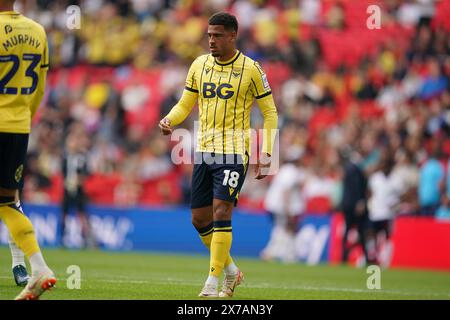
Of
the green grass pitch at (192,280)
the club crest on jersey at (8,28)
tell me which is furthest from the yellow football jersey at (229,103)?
the club crest on jersey at (8,28)

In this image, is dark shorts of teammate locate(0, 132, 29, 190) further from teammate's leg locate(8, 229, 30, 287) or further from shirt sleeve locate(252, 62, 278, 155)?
shirt sleeve locate(252, 62, 278, 155)

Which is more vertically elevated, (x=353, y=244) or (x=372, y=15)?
(x=372, y=15)

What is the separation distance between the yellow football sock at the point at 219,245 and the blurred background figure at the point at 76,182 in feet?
40.7

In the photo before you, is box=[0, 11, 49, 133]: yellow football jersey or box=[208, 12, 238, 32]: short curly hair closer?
box=[0, 11, 49, 133]: yellow football jersey

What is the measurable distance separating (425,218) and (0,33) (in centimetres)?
1188

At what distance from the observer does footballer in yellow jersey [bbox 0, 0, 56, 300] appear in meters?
8.88

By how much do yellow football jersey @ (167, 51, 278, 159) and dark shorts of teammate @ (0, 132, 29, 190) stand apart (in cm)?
195

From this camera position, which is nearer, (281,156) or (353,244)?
(353,244)

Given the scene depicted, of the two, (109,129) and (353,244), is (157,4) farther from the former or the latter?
(353,244)

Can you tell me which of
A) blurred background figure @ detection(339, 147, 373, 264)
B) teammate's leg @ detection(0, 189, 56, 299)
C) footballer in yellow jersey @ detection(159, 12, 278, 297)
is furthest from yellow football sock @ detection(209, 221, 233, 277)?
blurred background figure @ detection(339, 147, 373, 264)

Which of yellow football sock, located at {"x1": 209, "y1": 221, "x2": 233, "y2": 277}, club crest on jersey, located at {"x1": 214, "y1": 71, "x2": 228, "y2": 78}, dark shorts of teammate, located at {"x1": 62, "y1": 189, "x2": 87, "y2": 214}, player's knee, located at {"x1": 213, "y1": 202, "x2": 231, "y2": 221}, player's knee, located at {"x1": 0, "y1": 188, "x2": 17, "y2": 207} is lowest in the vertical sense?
dark shorts of teammate, located at {"x1": 62, "y1": 189, "x2": 87, "y2": 214}

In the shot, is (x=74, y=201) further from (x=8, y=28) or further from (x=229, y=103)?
(x=8, y=28)

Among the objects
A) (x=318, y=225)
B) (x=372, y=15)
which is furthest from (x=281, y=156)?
(x=372, y=15)

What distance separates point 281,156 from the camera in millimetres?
22297
